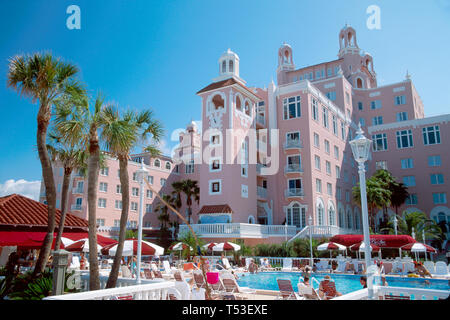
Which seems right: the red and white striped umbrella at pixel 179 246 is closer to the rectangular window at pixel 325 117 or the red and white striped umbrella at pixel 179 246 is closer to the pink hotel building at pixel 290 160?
the pink hotel building at pixel 290 160

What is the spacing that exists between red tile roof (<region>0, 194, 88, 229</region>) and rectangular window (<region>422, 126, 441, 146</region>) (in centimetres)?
4055

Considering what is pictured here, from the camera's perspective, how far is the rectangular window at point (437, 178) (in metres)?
41.7

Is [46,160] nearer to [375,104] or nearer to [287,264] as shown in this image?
[287,264]

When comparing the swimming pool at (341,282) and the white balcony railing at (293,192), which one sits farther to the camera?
the white balcony railing at (293,192)

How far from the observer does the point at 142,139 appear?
39.0 feet

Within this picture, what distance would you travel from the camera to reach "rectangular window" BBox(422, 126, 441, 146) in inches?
1666

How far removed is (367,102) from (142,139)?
45.9 meters

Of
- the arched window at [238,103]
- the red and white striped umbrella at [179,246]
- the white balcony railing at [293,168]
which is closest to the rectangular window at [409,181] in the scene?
the white balcony railing at [293,168]

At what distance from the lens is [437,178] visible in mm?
41906

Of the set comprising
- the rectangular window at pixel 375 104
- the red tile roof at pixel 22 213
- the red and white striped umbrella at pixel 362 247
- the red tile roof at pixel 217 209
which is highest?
the rectangular window at pixel 375 104

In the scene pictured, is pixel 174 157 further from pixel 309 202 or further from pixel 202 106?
pixel 309 202

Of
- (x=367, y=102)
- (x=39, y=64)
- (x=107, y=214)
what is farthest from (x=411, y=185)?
(x=39, y=64)

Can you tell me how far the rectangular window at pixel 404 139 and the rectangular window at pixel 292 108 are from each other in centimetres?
1734

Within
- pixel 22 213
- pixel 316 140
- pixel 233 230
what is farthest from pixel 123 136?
pixel 316 140
